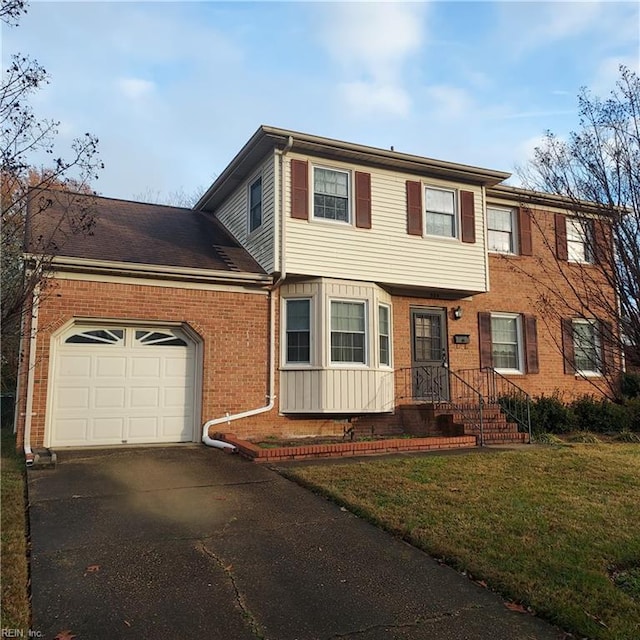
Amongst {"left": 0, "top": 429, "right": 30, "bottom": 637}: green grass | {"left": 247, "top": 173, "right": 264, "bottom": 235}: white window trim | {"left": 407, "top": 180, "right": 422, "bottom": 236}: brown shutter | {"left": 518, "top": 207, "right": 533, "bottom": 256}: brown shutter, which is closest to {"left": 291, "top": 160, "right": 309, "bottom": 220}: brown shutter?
{"left": 247, "top": 173, "right": 264, "bottom": 235}: white window trim

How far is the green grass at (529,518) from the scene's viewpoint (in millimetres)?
3906

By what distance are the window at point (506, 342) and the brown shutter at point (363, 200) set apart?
4378 millimetres

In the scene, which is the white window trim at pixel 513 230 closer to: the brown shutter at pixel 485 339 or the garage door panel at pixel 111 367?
the brown shutter at pixel 485 339

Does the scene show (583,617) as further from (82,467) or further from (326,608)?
(82,467)

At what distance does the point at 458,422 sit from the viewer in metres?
11.2

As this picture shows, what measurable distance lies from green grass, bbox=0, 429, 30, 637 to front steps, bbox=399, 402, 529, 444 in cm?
761

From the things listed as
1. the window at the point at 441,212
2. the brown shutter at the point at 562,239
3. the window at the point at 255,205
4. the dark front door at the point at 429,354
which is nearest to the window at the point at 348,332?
the dark front door at the point at 429,354

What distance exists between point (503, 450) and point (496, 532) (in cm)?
487

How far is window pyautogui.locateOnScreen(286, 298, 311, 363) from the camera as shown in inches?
452

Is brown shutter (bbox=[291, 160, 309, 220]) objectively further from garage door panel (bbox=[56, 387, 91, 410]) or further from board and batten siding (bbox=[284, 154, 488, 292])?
garage door panel (bbox=[56, 387, 91, 410])

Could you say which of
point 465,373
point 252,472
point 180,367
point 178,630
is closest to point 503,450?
point 465,373

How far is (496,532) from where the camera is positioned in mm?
5191

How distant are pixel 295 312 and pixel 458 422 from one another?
13.2 ft

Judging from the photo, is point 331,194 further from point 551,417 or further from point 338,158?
point 551,417
